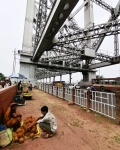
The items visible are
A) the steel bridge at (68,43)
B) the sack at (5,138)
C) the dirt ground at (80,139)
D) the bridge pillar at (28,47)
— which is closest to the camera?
the sack at (5,138)

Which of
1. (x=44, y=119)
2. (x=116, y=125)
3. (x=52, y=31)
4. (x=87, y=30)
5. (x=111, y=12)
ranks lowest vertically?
(x=116, y=125)

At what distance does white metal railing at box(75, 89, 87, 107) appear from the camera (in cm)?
823

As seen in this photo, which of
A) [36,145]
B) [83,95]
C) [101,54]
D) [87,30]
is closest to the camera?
[36,145]

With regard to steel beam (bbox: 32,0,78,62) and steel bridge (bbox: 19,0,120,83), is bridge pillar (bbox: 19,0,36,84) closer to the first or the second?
steel bridge (bbox: 19,0,120,83)

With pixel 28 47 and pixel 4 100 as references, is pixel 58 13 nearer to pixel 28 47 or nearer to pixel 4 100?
pixel 4 100

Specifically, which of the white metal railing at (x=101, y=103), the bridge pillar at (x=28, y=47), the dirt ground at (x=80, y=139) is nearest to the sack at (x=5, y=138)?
the dirt ground at (x=80, y=139)

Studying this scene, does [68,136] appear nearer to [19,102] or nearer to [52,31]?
[19,102]

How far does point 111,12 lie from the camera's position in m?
31.7

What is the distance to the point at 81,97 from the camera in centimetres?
869

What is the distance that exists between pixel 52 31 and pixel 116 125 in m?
11.7

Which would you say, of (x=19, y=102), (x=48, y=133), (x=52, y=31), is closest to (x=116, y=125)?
(x=48, y=133)

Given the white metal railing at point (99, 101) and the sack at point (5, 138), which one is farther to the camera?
the white metal railing at point (99, 101)

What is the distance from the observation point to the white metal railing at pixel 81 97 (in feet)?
27.0

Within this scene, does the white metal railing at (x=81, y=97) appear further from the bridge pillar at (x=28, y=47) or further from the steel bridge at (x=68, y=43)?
the bridge pillar at (x=28, y=47)
